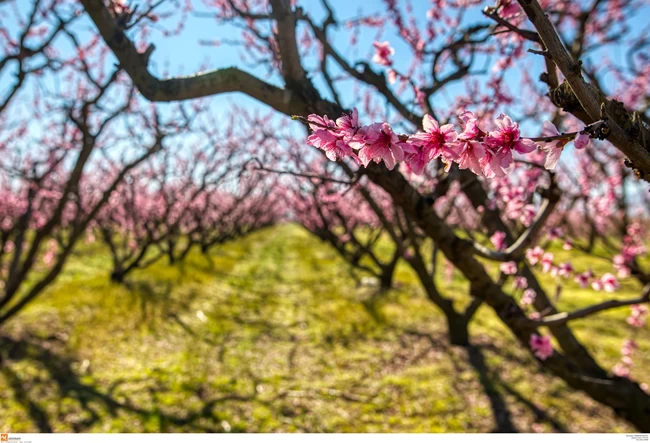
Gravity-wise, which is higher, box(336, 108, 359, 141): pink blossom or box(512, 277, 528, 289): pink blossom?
box(336, 108, 359, 141): pink blossom

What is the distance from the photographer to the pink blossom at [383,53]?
2.98 meters

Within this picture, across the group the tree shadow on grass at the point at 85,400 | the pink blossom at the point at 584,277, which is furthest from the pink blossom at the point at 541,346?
the tree shadow on grass at the point at 85,400

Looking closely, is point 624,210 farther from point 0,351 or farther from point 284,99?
point 0,351

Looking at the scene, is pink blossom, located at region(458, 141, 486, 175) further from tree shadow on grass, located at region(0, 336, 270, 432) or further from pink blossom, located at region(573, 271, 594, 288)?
tree shadow on grass, located at region(0, 336, 270, 432)

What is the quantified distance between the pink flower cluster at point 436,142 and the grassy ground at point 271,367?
11.7 feet

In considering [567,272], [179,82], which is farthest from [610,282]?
[179,82]

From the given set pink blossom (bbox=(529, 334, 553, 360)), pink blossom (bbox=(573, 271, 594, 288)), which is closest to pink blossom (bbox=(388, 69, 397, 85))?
pink blossom (bbox=(529, 334, 553, 360))

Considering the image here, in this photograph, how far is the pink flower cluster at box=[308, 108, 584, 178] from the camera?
3.59 feet

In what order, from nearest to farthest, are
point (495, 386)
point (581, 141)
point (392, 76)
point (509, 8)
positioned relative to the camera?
point (581, 141) → point (509, 8) → point (392, 76) → point (495, 386)

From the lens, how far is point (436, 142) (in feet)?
3.74

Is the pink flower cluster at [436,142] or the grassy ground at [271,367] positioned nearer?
the pink flower cluster at [436,142]

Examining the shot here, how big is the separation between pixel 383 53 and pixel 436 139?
218 centimetres

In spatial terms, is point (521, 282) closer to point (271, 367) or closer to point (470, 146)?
point (470, 146)

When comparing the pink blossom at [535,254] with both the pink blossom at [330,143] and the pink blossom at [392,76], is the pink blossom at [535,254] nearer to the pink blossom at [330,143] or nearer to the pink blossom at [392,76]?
the pink blossom at [392,76]
